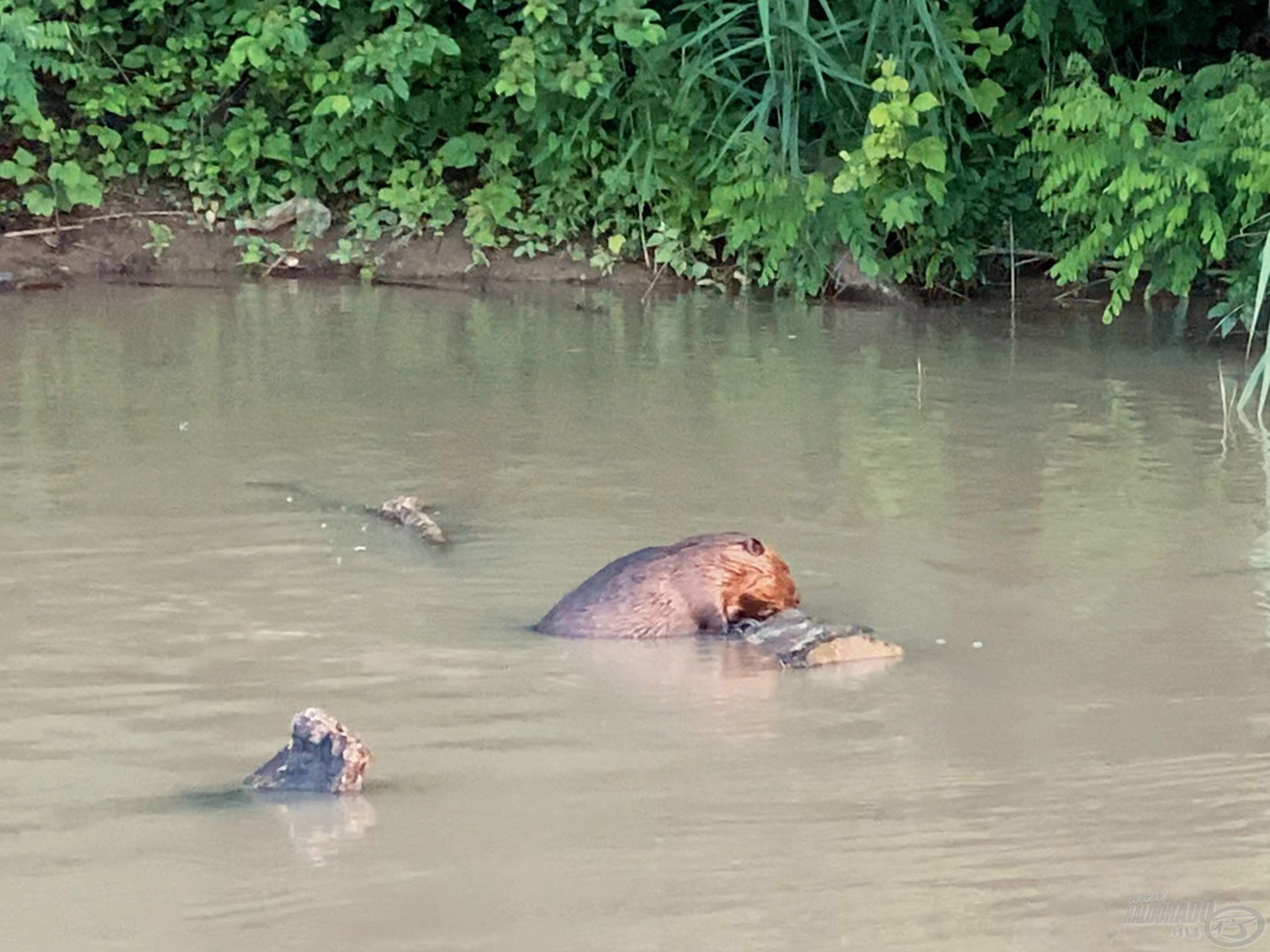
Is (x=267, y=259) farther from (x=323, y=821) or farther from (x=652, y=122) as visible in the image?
(x=323, y=821)

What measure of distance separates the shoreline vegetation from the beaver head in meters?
4.28

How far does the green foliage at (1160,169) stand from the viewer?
7348 mm

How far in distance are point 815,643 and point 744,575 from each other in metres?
0.30

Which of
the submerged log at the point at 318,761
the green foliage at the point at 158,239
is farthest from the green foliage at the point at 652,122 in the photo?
the submerged log at the point at 318,761

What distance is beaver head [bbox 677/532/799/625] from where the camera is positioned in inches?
160

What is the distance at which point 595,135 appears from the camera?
969 cm

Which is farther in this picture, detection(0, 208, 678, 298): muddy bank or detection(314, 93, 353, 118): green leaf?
detection(0, 208, 678, 298): muddy bank

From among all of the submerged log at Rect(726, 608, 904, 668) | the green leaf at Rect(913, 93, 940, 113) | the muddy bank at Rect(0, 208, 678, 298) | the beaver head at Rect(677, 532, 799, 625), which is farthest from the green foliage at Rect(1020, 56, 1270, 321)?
the submerged log at Rect(726, 608, 904, 668)

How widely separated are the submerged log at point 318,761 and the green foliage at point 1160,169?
5.24 meters

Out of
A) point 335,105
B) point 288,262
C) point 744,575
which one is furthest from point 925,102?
point 744,575

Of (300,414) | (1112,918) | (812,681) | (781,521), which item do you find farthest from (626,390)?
(1112,918)

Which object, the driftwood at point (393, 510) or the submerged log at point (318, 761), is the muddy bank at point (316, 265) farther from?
the submerged log at point (318, 761)

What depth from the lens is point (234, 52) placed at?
30.1ft

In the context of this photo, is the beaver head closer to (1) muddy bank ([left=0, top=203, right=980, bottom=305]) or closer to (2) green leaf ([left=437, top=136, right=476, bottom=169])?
(1) muddy bank ([left=0, top=203, right=980, bottom=305])
